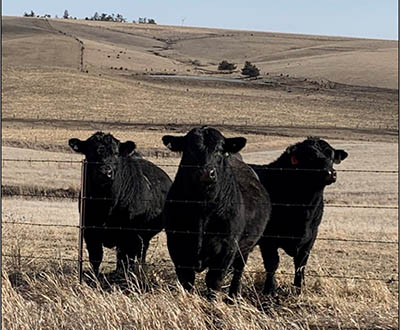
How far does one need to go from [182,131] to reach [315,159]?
37200 mm

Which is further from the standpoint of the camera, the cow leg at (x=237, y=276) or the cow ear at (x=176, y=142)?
the cow leg at (x=237, y=276)

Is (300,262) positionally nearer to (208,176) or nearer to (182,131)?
(208,176)

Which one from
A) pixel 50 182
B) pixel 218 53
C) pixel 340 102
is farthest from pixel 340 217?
pixel 218 53

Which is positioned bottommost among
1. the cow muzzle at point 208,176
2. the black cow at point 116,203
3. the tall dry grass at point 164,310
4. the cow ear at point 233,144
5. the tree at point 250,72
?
the tall dry grass at point 164,310

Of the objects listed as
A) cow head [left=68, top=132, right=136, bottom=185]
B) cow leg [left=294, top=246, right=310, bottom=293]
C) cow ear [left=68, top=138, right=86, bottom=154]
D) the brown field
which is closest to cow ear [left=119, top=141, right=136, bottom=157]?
cow head [left=68, top=132, right=136, bottom=185]

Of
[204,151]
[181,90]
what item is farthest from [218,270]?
[181,90]

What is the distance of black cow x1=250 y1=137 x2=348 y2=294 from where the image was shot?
9898mm

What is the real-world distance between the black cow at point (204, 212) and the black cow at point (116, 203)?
1.48 m

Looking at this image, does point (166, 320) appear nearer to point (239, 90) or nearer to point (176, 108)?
point (176, 108)

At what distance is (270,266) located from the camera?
967cm

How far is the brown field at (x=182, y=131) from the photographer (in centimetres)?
722

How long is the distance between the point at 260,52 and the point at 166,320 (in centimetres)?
13810

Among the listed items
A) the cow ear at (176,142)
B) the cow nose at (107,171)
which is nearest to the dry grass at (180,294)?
the cow nose at (107,171)

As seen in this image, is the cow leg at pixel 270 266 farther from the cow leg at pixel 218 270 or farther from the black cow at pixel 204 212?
the cow leg at pixel 218 270
